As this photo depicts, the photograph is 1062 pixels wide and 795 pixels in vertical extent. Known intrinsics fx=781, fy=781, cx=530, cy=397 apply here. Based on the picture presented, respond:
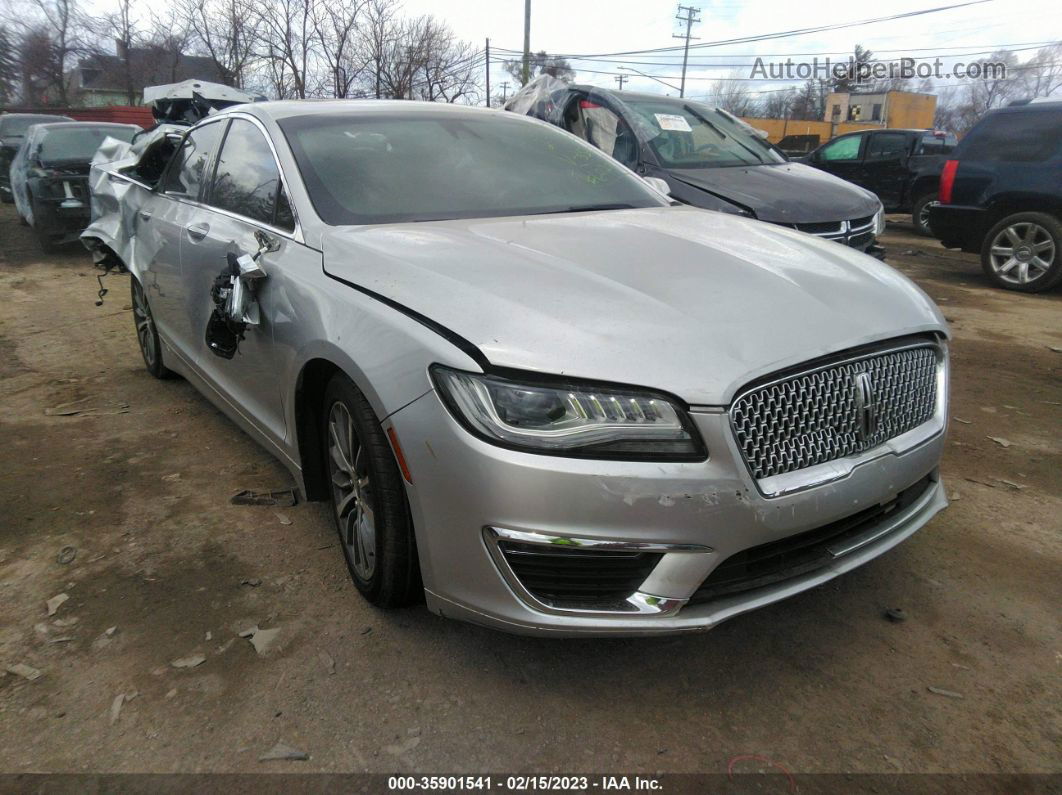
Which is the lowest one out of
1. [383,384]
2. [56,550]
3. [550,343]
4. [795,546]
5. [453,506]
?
[56,550]

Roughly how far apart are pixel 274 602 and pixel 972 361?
4.80 meters

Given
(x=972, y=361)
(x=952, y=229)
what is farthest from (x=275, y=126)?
(x=952, y=229)

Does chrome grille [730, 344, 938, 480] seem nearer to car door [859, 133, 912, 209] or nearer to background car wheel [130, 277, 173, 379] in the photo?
background car wheel [130, 277, 173, 379]

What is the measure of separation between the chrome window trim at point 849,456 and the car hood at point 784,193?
3.31 metres

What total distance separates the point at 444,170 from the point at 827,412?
1821mm

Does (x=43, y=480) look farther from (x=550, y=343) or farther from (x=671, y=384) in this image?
(x=671, y=384)

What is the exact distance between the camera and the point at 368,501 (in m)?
2.38

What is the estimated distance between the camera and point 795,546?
202 centimetres

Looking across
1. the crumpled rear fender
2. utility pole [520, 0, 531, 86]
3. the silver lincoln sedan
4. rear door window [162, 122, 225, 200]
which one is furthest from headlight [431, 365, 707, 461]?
utility pole [520, 0, 531, 86]

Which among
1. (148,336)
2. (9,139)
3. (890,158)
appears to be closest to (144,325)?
(148,336)

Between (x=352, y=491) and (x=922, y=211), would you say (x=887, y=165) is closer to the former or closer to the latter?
(x=922, y=211)

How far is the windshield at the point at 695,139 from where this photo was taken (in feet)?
21.4

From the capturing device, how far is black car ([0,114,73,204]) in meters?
14.6

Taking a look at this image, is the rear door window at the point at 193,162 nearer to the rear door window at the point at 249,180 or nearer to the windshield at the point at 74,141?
the rear door window at the point at 249,180
